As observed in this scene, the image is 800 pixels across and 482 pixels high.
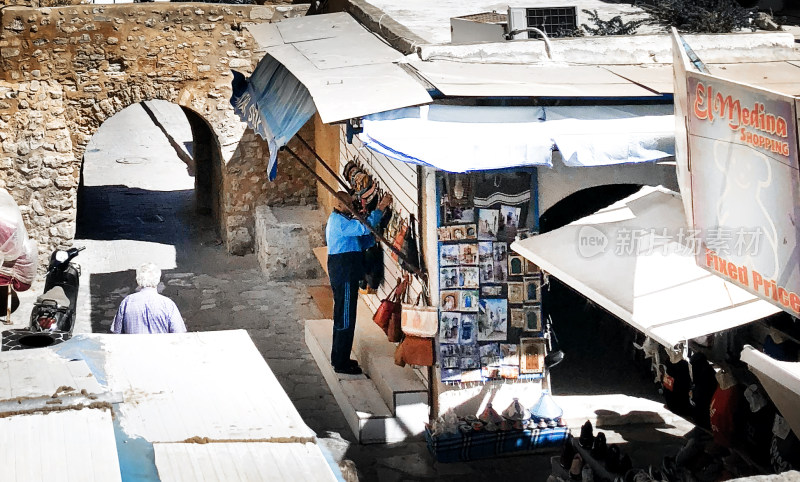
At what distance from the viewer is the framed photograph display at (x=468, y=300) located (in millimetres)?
8508

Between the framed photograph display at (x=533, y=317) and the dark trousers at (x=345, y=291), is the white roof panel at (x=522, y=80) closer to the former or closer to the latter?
the framed photograph display at (x=533, y=317)

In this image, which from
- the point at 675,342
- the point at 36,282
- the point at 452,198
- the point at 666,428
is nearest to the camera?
the point at 675,342

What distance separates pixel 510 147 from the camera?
7656 mm

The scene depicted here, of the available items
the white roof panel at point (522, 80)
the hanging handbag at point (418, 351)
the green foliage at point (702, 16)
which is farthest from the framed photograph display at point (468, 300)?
the green foliage at point (702, 16)

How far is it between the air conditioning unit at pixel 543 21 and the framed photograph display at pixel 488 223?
5.86ft

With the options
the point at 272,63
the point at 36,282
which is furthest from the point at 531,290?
the point at 36,282

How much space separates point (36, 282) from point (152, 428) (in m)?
10.1

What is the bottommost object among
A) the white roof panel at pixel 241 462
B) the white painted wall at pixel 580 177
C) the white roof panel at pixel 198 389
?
the white painted wall at pixel 580 177

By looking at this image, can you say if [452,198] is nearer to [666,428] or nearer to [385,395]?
[385,395]

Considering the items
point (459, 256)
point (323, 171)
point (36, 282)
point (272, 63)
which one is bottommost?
point (36, 282)

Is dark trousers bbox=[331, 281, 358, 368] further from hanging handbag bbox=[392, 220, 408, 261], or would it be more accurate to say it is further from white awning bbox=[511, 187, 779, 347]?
white awning bbox=[511, 187, 779, 347]

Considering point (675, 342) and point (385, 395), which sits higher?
point (675, 342)

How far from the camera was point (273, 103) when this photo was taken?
9.84m

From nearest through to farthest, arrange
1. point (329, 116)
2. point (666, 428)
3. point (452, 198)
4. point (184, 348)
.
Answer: point (184, 348)
point (329, 116)
point (452, 198)
point (666, 428)
